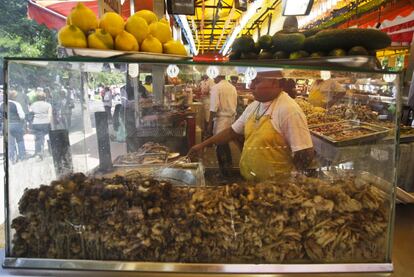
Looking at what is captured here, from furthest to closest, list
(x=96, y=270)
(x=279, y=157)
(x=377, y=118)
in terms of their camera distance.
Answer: (x=279, y=157) < (x=377, y=118) < (x=96, y=270)

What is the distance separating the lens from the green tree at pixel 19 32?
2.75m

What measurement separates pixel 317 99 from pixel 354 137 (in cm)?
27

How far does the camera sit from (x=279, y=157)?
1.43 meters

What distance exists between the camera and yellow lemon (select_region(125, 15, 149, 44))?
47.4 inches

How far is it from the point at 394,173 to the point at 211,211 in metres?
0.73

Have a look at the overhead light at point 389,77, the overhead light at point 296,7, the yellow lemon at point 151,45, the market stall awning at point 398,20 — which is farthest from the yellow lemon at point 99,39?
the market stall awning at point 398,20

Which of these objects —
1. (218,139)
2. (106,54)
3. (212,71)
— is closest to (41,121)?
(106,54)

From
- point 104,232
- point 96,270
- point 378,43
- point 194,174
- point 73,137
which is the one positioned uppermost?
point 378,43

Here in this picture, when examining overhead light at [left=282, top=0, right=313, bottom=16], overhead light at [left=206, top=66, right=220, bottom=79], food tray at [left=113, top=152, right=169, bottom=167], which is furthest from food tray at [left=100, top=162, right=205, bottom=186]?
overhead light at [left=282, top=0, right=313, bottom=16]

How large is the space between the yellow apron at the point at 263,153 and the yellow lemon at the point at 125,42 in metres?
0.67

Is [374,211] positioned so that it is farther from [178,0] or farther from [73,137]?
[178,0]

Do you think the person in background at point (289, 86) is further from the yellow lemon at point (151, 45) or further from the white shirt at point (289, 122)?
the yellow lemon at point (151, 45)

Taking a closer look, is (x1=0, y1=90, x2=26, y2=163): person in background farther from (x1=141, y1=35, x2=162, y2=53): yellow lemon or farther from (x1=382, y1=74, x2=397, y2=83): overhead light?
(x1=382, y1=74, x2=397, y2=83): overhead light

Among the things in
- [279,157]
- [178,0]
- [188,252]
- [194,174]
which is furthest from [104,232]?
[178,0]
